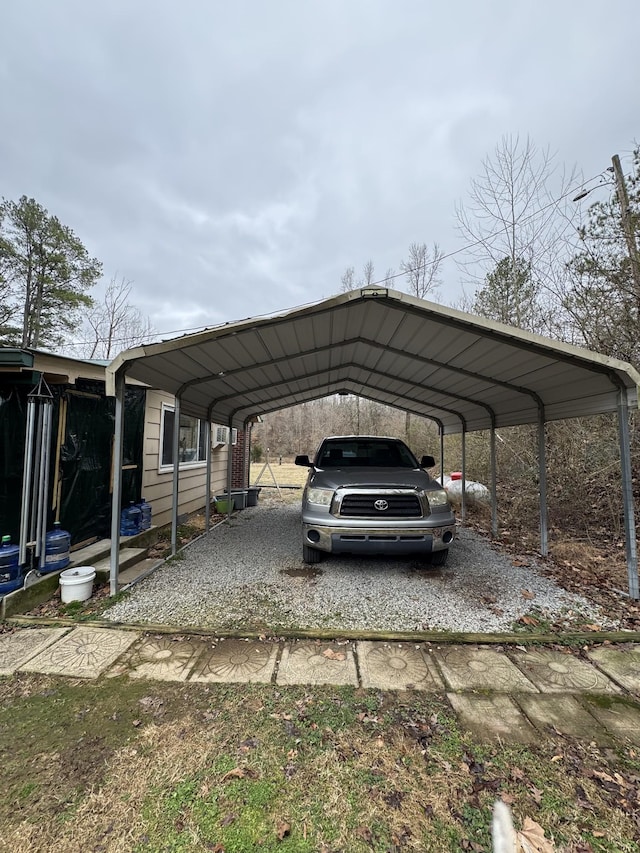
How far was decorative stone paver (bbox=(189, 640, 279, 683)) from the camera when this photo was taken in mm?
2652

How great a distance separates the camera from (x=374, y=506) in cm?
450

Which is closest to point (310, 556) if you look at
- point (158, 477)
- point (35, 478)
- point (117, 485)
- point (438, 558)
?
point (438, 558)

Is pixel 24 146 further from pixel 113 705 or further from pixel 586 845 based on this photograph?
pixel 586 845

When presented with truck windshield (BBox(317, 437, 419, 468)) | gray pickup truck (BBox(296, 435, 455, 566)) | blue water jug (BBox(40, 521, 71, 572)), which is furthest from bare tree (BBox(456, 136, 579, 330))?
blue water jug (BBox(40, 521, 71, 572))

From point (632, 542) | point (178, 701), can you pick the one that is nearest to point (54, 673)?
point (178, 701)

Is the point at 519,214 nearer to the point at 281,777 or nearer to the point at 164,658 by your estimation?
the point at 164,658

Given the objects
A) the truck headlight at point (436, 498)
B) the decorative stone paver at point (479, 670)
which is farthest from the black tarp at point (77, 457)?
the truck headlight at point (436, 498)

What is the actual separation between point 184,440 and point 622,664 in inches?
311

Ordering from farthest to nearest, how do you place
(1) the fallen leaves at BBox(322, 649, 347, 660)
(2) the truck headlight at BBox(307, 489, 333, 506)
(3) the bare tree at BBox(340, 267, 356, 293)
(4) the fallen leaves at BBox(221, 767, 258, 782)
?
(3) the bare tree at BBox(340, 267, 356, 293), (2) the truck headlight at BBox(307, 489, 333, 506), (1) the fallen leaves at BBox(322, 649, 347, 660), (4) the fallen leaves at BBox(221, 767, 258, 782)

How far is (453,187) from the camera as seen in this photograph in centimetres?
1093

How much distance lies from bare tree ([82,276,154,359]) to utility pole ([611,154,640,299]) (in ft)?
56.9

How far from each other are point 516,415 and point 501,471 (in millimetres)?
4221

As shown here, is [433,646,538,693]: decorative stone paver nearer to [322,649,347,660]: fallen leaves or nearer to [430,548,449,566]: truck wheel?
[322,649,347,660]: fallen leaves

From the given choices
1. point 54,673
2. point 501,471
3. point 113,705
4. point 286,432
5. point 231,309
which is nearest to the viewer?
point 113,705
